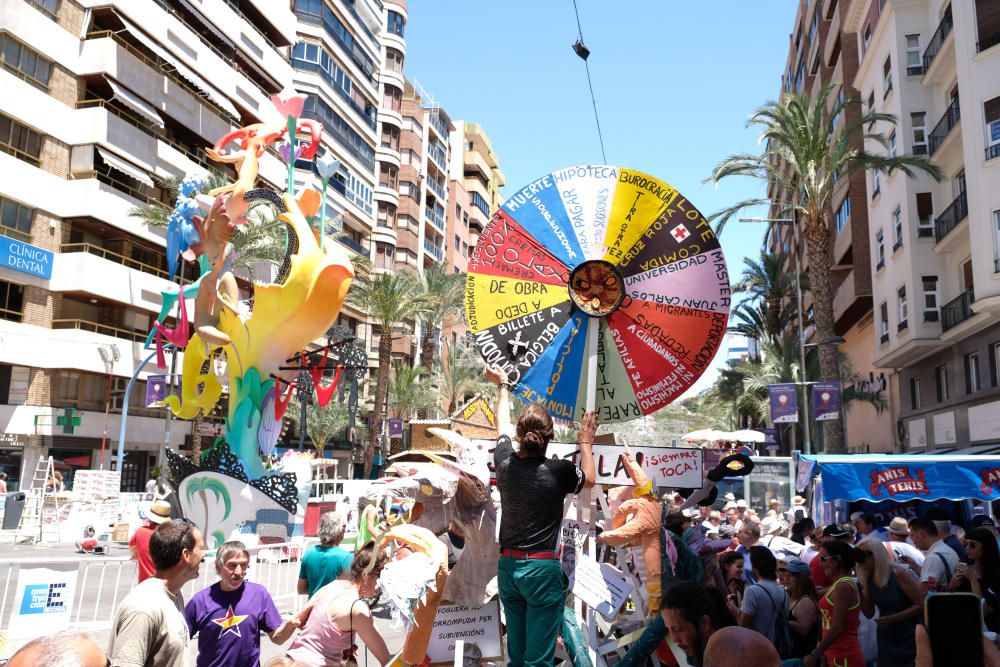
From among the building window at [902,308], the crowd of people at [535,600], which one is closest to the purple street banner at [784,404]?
the building window at [902,308]

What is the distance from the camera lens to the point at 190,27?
3738 cm

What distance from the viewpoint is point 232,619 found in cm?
497

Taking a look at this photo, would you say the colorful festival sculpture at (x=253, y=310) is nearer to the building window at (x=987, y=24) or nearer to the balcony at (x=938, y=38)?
the building window at (x=987, y=24)

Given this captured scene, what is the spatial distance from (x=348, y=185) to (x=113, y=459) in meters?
23.6

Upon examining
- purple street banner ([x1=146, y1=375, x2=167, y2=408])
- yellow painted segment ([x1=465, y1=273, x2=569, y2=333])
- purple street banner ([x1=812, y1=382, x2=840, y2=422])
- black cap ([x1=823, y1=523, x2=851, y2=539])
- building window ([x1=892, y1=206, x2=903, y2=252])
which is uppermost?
building window ([x1=892, y1=206, x2=903, y2=252])

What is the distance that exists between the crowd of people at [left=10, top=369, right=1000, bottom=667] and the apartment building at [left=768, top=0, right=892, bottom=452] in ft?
87.4

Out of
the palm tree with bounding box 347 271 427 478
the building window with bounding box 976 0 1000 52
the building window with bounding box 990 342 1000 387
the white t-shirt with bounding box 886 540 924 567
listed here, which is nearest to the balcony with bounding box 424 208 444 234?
the palm tree with bounding box 347 271 427 478

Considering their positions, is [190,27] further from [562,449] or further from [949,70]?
[562,449]

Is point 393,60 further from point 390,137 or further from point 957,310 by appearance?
point 957,310

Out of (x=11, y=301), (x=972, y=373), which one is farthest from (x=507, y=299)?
(x=11, y=301)

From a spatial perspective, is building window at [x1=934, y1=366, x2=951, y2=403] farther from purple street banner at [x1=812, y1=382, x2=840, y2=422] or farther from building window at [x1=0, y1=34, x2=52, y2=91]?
building window at [x1=0, y1=34, x2=52, y2=91]

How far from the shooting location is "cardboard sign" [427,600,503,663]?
17.6ft

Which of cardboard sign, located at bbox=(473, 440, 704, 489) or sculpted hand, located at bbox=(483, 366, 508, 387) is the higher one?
sculpted hand, located at bbox=(483, 366, 508, 387)

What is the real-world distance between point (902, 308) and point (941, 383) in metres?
2.87
